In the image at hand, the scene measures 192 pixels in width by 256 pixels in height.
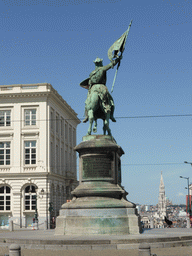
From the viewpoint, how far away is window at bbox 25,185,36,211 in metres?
56.0

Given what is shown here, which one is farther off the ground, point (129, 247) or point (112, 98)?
point (112, 98)

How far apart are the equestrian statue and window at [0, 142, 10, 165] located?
38311mm

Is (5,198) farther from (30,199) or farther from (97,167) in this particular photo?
(97,167)

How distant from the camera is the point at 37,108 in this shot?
58562 millimetres

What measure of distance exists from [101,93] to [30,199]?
37.9m

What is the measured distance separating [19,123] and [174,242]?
44802mm

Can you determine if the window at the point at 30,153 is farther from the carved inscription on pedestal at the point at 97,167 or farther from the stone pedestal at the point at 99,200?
the carved inscription on pedestal at the point at 97,167

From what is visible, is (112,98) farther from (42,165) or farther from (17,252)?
(42,165)

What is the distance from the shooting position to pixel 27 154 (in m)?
57.8

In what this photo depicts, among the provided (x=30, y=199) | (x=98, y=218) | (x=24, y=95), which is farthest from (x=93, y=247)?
(x=24, y=95)

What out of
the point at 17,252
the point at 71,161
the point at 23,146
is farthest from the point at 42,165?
the point at 17,252

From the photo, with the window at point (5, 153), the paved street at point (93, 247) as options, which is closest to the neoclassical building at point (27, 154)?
the window at point (5, 153)

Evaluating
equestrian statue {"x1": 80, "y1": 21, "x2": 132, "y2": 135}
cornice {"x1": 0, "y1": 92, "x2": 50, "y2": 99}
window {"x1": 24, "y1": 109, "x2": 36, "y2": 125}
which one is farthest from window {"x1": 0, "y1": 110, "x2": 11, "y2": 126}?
equestrian statue {"x1": 80, "y1": 21, "x2": 132, "y2": 135}

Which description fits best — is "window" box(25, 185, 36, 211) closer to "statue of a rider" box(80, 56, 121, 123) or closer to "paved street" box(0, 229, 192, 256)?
"statue of a rider" box(80, 56, 121, 123)
